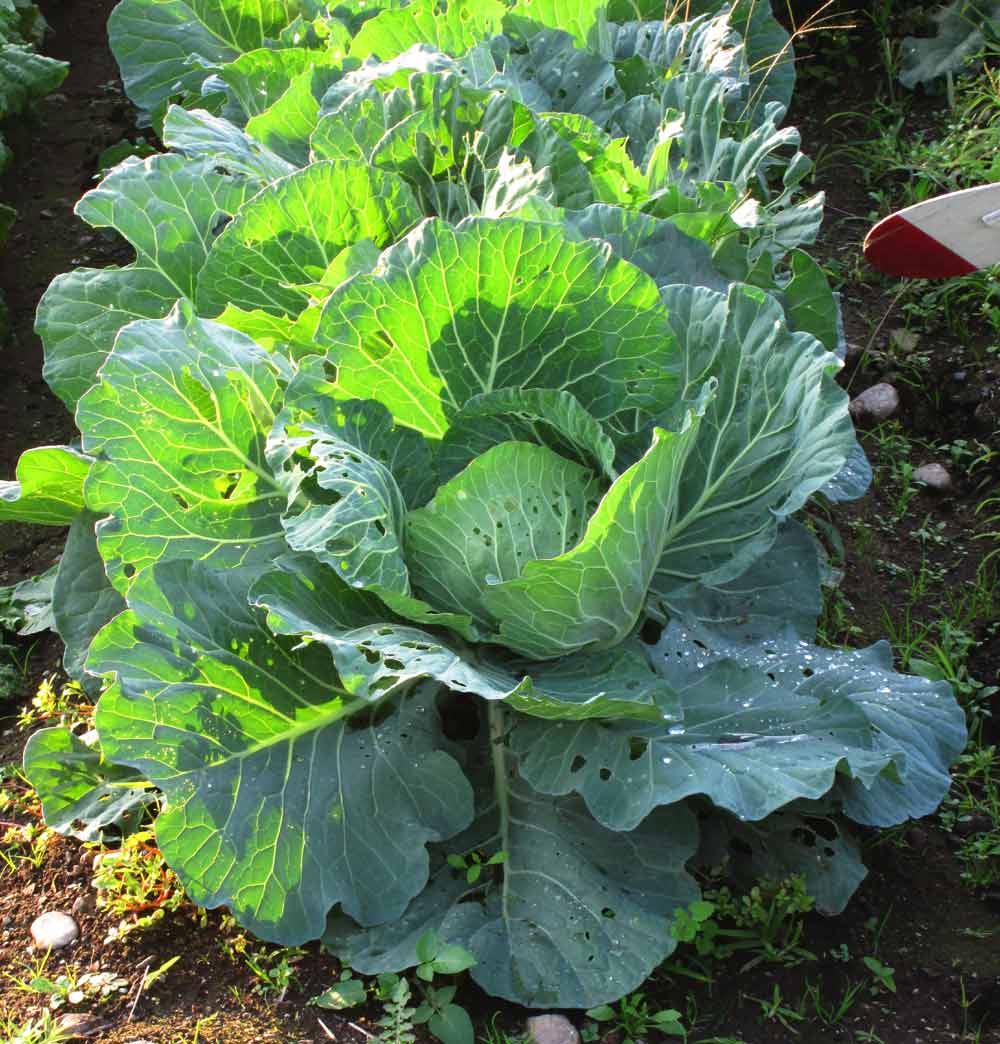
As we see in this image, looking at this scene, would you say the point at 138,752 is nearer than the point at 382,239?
Yes

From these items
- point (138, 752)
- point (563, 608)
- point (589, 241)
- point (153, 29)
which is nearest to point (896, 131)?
point (153, 29)

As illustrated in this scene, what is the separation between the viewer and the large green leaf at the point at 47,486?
2830 millimetres

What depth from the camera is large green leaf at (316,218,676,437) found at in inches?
98.5

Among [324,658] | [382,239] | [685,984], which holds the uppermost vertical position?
[382,239]

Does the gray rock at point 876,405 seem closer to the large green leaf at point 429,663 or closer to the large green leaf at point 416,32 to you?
the large green leaf at point 416,32

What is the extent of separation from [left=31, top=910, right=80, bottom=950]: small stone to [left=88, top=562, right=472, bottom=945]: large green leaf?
1.77 ft

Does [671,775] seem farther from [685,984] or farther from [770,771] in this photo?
[685,984]

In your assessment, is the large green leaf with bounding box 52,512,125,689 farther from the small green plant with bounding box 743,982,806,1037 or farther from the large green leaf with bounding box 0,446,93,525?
the small green plant with bounding box 743,982,806,1037

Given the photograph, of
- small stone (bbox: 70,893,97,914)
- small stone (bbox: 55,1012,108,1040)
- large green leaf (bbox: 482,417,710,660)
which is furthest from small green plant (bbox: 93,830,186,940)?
large green leaf (bbox: 482,417,710,660)

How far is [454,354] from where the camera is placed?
266cm

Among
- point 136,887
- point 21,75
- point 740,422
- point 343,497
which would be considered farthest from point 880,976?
point 21,75

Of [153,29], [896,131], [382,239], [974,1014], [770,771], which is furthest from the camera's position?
[896,131]

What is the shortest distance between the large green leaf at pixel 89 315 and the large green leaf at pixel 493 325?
3.31 feet

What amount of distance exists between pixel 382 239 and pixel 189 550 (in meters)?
0.95
